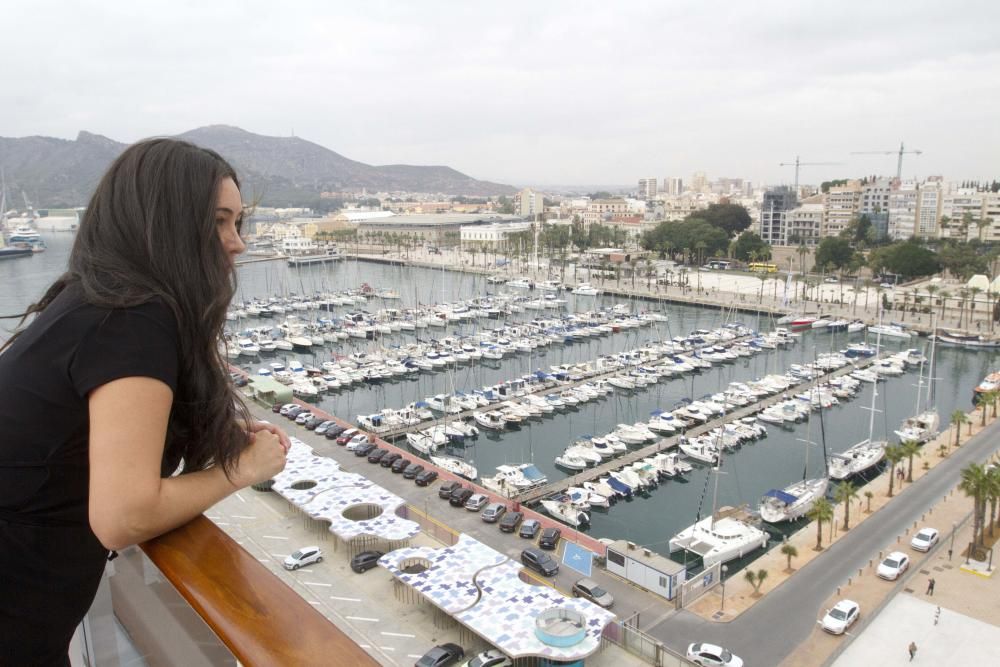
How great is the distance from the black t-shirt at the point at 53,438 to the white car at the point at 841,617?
24.9ft

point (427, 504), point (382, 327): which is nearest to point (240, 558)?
point (427, 504)

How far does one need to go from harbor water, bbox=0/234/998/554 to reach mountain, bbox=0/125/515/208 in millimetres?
16836

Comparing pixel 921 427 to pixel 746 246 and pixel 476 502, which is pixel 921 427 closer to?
pixel 476 502

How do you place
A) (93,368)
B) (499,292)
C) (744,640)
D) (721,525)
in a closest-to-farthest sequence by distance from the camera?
(93,368), (744,640), (721,525), (499,292)

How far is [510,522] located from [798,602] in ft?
11.1

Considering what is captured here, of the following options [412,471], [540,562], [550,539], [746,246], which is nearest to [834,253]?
[746,246]

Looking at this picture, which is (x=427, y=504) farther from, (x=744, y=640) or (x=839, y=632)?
(x=839, y=632)

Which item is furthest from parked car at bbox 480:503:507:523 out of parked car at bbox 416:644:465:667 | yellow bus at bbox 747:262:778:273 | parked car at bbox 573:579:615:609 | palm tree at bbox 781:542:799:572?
yellow bus at bbox 747:262:778:273

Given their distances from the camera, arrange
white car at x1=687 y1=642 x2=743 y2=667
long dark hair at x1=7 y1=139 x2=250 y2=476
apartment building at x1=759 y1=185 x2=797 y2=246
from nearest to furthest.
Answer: long dark hair at x1=7 y1=139 x2=250 y2=476
white car at x1=687 y1=642 x2=743 y2=667
apartment building at x1=759 y1=185 x2=797 y2=246

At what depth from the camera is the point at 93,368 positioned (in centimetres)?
65

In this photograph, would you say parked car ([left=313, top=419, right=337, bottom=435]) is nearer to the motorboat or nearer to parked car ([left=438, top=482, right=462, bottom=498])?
the motorboat

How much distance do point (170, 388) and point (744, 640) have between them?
7313mm

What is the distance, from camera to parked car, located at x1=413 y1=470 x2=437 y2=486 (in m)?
10.2

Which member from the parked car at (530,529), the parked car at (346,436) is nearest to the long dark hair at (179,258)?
the parked car at (530,529)
